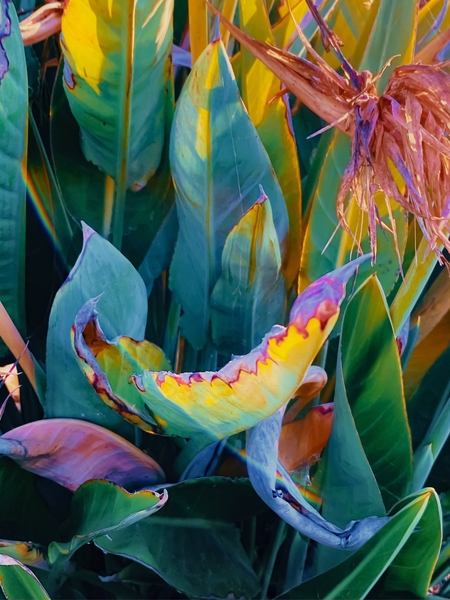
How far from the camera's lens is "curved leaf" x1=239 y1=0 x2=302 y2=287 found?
45 cm

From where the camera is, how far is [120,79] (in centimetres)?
42

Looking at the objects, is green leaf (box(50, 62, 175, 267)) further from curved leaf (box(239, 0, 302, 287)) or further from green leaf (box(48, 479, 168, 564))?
green leaf (box(48, 479, 168, 564))

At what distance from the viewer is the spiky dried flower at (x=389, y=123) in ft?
1.07

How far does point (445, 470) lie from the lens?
54 cm

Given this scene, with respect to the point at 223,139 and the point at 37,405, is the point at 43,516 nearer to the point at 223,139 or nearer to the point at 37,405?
the point at 37,405

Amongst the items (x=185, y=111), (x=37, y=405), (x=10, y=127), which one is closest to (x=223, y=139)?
(x=185, y=111)

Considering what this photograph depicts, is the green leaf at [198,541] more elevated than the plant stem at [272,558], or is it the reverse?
the green leaf at [198,541]

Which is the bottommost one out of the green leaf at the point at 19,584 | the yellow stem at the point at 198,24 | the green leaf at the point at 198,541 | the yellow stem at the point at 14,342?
the green leaf at the point at 198,541

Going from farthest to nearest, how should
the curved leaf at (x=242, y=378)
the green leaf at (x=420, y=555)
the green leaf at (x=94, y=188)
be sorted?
the green leaf at (x=94, y=188) → the green leaf at (x=420, y=555) → the curved leaf at (x=242, y=378)

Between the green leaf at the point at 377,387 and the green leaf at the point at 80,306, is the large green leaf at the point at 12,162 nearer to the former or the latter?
the green leaf at the point at 80,306

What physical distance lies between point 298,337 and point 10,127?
0.27 meters

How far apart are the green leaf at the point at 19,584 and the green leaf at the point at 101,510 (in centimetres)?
4

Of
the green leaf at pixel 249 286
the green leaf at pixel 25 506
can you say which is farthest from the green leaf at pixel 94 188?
the green leaf at pixel 25 506

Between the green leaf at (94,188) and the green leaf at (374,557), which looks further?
the green leaf at (94,188)
